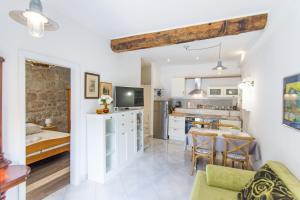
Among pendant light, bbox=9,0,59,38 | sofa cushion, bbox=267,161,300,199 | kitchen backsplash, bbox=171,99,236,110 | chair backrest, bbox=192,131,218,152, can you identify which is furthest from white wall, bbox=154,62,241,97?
pendant light, bbox=9,0,59,38

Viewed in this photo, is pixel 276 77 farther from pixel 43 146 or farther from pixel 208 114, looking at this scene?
pixel 43 146

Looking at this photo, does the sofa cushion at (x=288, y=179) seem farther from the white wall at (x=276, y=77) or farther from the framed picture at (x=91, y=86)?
the framed picture at (x=91, y=86)

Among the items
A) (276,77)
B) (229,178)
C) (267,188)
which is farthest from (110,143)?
(276,77)

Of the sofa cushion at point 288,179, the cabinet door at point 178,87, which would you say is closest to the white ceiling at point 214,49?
the cabinet door at point 178,87

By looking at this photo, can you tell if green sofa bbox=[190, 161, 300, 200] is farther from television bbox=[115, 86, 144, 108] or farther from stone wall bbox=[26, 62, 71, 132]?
stone wall bbox=[26, 62, 71, 132]

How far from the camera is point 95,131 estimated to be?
9.00 ft

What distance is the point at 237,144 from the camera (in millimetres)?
2865

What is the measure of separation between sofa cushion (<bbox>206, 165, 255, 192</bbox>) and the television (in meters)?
2.28

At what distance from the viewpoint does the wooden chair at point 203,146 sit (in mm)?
2988

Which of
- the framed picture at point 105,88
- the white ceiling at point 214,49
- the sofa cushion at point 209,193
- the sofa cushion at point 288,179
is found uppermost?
the white ceiling at point 214,49

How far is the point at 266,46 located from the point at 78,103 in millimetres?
3236

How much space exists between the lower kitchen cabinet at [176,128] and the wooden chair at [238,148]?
7.96 ft

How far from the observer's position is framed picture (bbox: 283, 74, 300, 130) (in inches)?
57.6

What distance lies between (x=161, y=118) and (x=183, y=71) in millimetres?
1949
